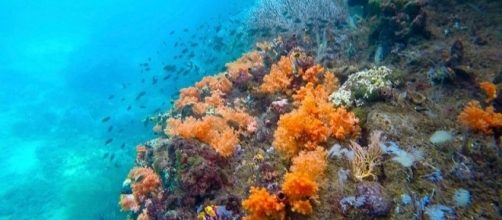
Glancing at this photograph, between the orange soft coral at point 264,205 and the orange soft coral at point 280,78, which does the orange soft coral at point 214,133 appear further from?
the orange soft coral at point 264,205

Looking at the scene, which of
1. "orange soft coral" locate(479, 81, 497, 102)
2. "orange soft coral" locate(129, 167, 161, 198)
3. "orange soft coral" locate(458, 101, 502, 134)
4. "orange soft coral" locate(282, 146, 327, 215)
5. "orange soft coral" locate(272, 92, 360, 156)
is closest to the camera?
"orange soft coral" locate(282, 146, 327, 215)

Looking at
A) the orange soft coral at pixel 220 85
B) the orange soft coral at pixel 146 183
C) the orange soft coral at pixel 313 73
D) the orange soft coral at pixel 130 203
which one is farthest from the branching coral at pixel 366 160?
the orange soft coral at pixel 130 203

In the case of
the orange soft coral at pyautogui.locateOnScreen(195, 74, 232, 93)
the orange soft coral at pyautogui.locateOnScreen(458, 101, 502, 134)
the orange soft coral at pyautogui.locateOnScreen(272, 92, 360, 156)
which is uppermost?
the orange soft coral at pyautogui.locateOnScreen(195, 74, 232, 93)

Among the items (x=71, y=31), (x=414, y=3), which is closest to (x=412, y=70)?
(x=414, y=3)

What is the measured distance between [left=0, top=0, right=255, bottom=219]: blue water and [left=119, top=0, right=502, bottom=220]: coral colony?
1103 centimetres

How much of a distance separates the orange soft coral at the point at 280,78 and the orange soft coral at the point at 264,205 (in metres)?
3.91

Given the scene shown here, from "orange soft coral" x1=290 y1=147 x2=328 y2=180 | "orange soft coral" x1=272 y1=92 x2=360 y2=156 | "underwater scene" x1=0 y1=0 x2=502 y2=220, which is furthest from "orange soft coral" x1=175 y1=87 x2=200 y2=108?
"orange soft coral" x1=290 y1=147 x2=328 y2=180

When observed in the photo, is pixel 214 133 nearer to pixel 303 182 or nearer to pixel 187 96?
pixel 303 182

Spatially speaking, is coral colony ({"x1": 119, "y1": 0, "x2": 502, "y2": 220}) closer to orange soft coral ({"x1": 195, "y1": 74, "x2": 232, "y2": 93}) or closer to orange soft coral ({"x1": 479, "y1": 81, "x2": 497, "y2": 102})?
orange soft coral ({"x1": 479, "y1": 81, "x2": 497, "y2": 102})

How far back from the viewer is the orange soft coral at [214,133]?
6.95 meters

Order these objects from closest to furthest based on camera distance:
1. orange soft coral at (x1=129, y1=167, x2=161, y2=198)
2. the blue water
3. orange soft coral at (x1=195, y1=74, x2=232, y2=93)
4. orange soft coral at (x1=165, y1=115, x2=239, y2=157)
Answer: orange soft coral at (x1=165, y1=115, x2=239, y2=157)
orange soft coral at (x1=129, y1=167, x2=161, y2=198)
orange soft coral at (x1=195, y1=74, x2=232, y2=93)
the blue water

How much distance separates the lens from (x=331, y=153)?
5.64 m

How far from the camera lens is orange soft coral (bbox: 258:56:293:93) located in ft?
27.3

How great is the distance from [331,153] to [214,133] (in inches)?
103
